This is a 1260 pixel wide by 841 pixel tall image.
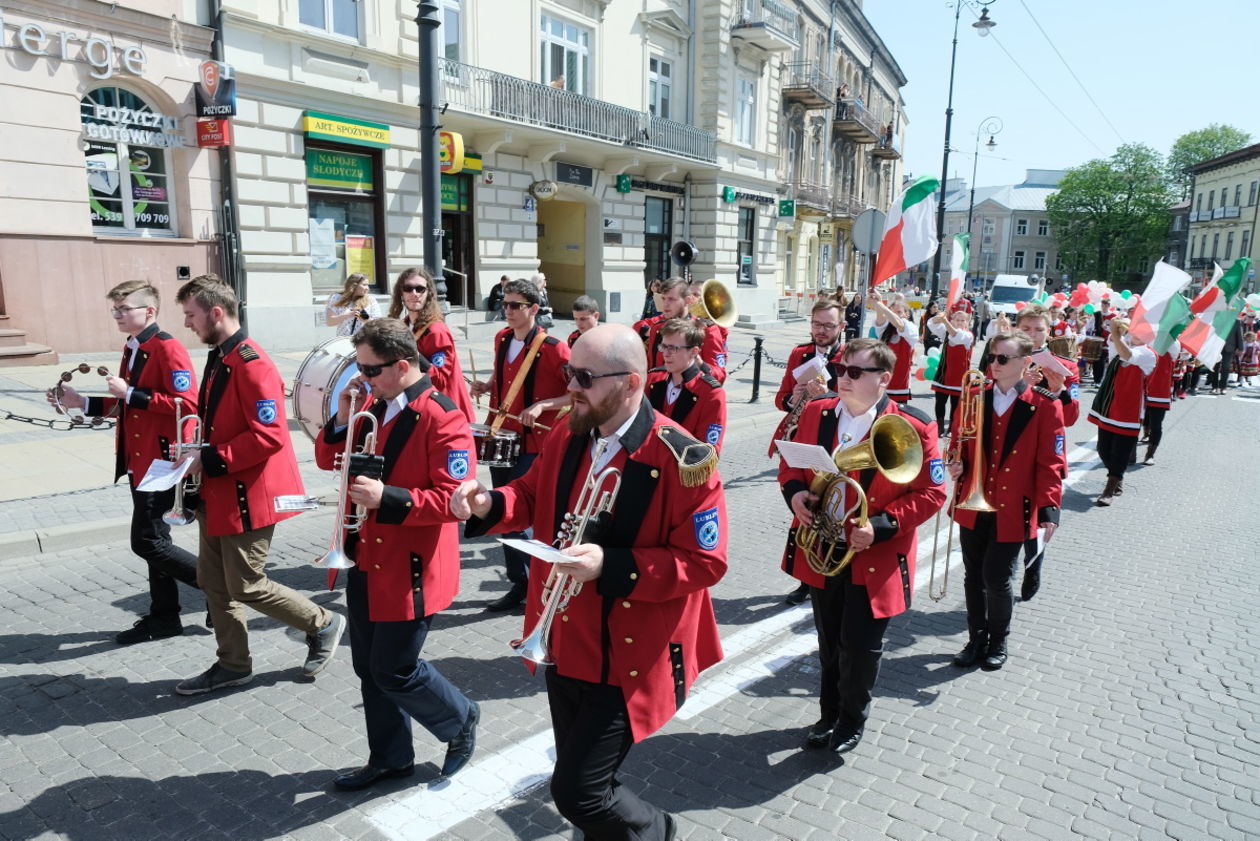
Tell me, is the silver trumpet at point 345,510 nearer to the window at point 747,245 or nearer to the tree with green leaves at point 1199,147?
the window at point 747,245

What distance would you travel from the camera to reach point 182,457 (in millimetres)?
4152

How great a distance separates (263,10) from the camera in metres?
14.8

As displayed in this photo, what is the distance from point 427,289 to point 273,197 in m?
10.5

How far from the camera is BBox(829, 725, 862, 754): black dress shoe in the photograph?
3996 mm

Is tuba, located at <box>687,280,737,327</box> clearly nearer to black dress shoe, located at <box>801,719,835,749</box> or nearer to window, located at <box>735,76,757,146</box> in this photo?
black dress shoe, located at <box>801,719,835,749</box>

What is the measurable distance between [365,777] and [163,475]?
5.73ft

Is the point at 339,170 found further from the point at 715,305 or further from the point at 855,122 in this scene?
the point at 855,122

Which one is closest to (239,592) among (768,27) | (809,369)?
(809,369)

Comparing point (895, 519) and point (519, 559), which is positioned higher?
point (895, 519)

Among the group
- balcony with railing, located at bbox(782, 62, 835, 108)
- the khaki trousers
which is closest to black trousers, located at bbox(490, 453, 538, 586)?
the khaki trousers

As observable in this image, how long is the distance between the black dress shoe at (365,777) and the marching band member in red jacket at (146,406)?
182 centimetres

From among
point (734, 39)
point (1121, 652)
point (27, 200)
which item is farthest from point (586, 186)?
point (1121, 652)

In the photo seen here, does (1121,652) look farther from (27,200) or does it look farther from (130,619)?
(27,200)

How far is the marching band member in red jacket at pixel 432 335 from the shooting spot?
5.83 metres
